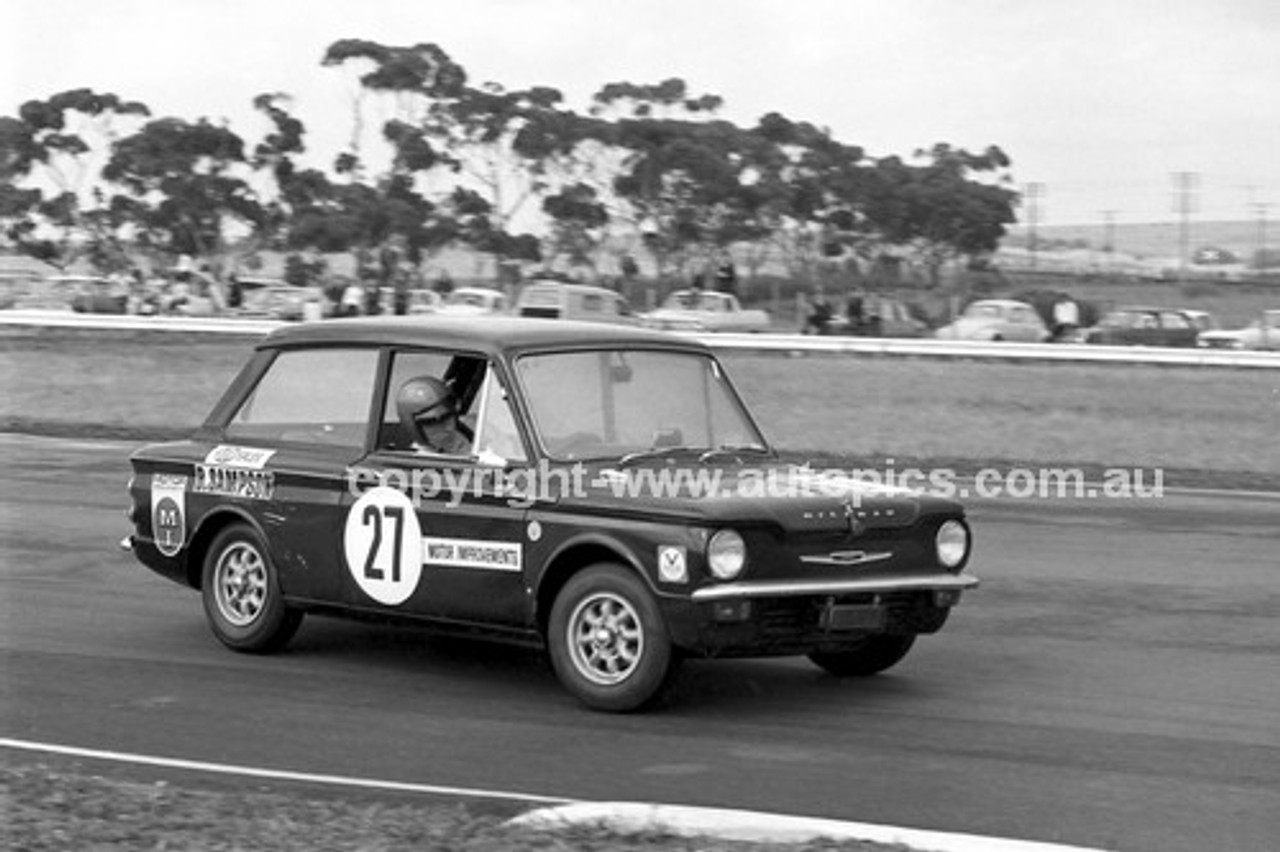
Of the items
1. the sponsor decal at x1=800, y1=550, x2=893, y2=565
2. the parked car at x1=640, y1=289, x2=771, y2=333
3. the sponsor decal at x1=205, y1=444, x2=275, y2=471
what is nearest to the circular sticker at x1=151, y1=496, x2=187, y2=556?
the sponsor decal at x1=205, y1=444, x2=275, y2=471

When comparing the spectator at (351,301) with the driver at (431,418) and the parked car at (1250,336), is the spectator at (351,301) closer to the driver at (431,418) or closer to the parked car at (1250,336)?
the parked car at (1250,336)

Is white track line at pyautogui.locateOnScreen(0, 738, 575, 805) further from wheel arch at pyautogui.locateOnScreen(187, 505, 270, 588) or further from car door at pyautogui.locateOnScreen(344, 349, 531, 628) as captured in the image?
wheel arch at pyautogui.locateOnScreen(187, 505, 270, 588)

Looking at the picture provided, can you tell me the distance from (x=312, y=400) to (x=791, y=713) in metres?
2.87

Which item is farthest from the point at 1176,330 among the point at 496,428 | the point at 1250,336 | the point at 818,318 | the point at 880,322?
the point at 496,428

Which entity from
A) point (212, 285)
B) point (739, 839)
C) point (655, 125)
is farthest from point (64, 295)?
point (739, 839)

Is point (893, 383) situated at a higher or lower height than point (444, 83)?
lower

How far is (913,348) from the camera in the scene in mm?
29656

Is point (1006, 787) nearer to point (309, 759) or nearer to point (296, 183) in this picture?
point (309, 759)

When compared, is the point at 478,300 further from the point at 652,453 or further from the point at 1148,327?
the point at 652,453

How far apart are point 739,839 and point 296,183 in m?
58.8

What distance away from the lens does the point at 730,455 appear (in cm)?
966

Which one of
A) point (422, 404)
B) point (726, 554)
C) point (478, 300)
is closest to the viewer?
point (726, 554)

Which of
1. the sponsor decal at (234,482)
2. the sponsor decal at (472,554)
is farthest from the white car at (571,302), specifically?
the sponsor decal at (472,554)

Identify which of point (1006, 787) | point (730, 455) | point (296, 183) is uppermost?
point (296, 183)
